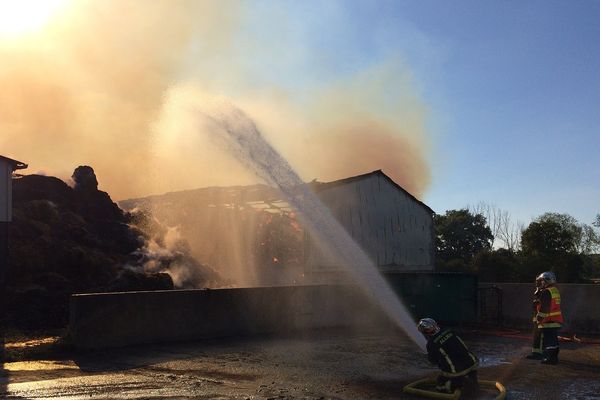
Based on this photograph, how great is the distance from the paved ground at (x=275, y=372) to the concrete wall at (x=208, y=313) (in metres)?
0.50

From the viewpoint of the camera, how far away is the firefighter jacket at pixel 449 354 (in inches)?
272

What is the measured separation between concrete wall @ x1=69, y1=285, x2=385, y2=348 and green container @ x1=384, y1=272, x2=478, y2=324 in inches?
47.3

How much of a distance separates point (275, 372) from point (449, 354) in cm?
294

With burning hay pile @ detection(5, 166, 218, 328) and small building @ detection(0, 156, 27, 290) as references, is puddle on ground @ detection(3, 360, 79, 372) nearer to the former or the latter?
burning hay pile @ detection(5, 166, 218, 328)

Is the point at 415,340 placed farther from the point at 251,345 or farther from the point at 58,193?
the point at 58,193

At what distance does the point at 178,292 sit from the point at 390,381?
19.6 ft

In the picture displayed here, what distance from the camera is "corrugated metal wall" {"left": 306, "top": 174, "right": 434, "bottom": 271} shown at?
875 inches

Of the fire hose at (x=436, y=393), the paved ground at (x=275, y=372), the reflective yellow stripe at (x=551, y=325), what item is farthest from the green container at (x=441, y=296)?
the fire hose at (x=436, y=393)

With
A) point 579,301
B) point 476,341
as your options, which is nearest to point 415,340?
point 476,341

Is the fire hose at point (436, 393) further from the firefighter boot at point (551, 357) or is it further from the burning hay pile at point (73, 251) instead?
the burning hay pile at point (73, 251)

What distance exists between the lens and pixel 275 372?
8758mm

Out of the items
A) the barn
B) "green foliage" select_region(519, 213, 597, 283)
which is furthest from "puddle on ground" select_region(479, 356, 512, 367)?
"green foliage" select_region(519, 213, 597, 283)

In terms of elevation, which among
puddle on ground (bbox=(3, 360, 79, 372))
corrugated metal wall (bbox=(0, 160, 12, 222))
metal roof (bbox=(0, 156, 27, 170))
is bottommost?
puddle on ground (bbox=(3, 360, 79, 372))

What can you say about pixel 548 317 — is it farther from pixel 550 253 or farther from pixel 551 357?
pixel 550 253
